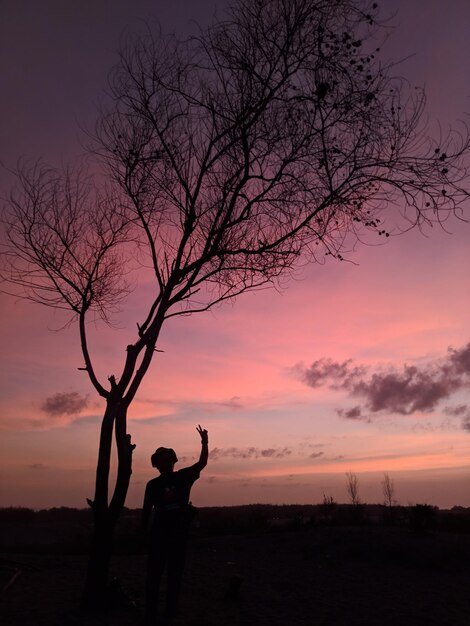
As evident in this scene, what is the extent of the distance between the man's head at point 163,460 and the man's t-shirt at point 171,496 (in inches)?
3.2

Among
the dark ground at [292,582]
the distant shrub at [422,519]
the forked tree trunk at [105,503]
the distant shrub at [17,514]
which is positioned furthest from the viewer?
the distant shrub at [17,514]

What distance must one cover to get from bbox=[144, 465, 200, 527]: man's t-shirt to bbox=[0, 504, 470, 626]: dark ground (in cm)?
235

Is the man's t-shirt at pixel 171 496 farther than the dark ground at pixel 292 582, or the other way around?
the dark ground at pixel 292 582

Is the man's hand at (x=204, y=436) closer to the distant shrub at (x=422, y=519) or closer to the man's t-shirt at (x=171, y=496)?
the man's t-shirt at (x=171, y=496)

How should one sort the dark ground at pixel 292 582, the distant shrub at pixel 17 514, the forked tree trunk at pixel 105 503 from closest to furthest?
1. the forked tree trunk at pixel 105 503
2. the dark ground at pixel 292 582
3. the distant shrub at pixel 17 514

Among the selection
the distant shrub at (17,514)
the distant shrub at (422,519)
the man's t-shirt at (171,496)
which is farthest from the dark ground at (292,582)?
the distant shrub at (17,514)

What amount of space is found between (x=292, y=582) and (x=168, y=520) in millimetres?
6388

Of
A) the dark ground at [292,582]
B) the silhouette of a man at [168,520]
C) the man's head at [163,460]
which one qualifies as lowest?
the dark ground at [292,582]

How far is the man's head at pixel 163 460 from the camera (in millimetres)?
8727

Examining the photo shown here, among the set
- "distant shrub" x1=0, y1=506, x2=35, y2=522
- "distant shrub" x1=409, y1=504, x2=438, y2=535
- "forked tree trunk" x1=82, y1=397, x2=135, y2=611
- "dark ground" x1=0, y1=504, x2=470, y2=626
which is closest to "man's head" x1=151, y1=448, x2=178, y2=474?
"forked tree trunk" x1=82, y1=397, x2=135, y2=611

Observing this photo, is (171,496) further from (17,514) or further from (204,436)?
(17,514)

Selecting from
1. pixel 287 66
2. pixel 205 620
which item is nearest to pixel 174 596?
pixel 205 620

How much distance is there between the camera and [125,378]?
10.9 m

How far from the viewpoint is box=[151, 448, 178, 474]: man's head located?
28.6 ft
